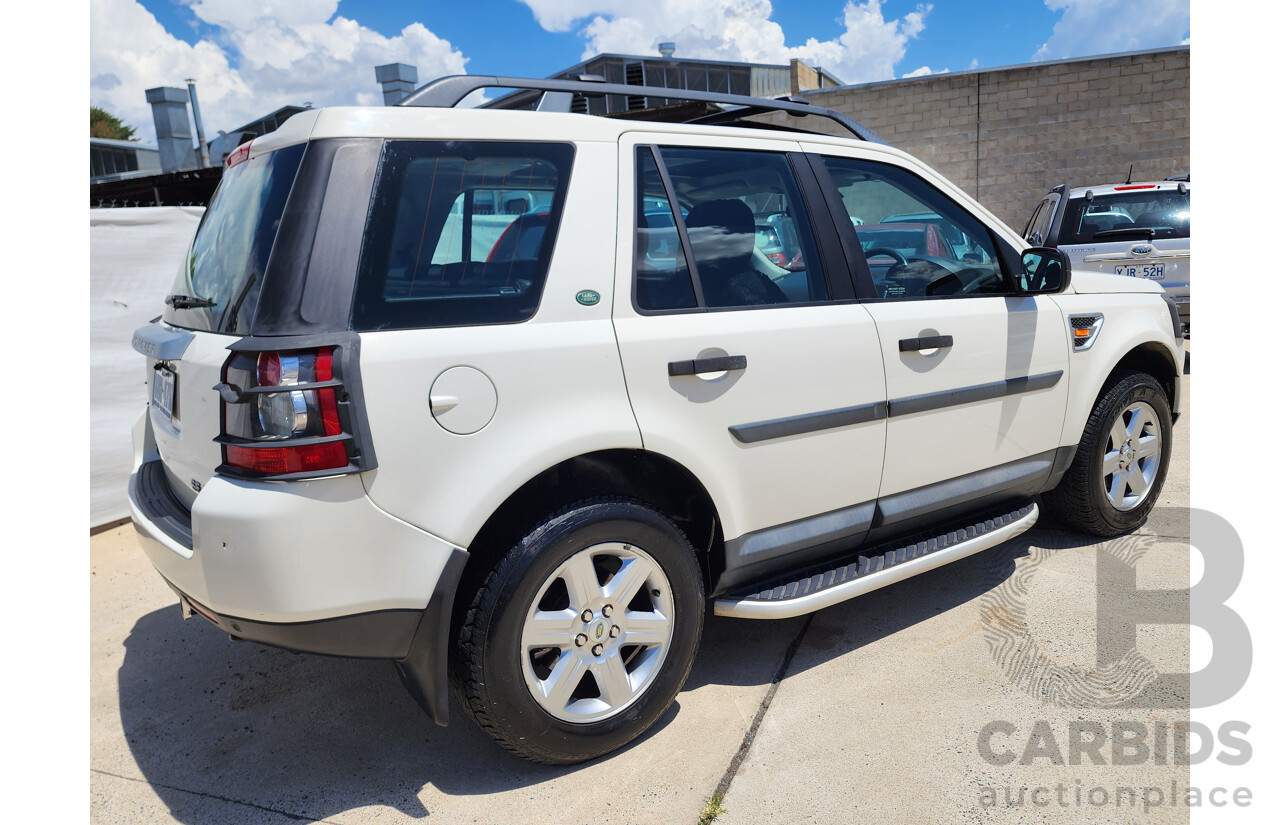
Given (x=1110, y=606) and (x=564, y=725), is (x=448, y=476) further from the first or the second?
(x=1110, y=606)

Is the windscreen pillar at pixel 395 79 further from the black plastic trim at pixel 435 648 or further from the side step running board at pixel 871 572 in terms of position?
the black plastic trim at pixel 435 648

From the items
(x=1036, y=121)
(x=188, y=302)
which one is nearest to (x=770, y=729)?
(x=188, y=302)

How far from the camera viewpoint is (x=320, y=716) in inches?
116

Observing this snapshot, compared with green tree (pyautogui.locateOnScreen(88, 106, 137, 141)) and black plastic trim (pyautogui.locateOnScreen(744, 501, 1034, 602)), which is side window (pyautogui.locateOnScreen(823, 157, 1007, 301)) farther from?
green tree (pyautogui.locateOnScreen(88, 106, 137, 141))

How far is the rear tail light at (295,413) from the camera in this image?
6.64ft

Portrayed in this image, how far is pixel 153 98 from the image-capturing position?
21219mm

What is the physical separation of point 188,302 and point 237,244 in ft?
1.02

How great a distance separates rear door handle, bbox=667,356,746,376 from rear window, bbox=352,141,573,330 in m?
0.46

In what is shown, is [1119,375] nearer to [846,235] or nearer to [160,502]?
[846,235]

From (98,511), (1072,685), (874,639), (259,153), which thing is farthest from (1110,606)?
(98,511)

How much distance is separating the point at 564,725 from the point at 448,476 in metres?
0.85

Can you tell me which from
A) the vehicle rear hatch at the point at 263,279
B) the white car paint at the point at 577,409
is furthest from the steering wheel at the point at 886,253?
the vehicle rear hatch at the point at 263,279

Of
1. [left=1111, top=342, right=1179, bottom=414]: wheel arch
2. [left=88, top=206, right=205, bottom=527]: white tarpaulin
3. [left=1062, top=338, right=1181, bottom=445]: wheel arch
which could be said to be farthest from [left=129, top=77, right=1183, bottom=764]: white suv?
[left=88, top=206, right=205, bottom=527]: white tarpaulin

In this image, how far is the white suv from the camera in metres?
2.09
